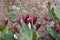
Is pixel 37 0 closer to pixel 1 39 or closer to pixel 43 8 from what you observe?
pixel 43 8

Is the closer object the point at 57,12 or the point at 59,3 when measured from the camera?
the point at 57,12

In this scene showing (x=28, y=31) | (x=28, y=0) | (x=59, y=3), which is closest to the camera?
(x=28, y=31)

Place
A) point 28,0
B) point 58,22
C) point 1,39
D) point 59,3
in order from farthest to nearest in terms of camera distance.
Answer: point 28,0
point 59,3
point 58,22
point 1,39

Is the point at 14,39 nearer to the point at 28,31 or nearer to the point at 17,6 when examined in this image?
the point at 28,31

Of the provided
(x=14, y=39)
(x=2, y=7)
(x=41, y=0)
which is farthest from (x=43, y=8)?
(x=14, y=39)

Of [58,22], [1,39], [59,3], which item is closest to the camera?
[1,39]

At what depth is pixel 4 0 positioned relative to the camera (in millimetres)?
3746

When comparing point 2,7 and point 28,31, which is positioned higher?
point 28,31

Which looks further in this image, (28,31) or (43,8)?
(43,8)

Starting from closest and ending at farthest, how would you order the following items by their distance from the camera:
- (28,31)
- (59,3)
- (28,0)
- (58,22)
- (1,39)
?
(28,31) < (1,39) < (58,22) < (59,3) < (28,0)

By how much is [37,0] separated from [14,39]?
173 cm

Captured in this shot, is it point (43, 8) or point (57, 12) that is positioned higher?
point (57, 12)

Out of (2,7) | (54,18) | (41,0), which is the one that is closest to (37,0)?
(41,0)

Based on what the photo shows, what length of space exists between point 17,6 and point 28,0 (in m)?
0.23
